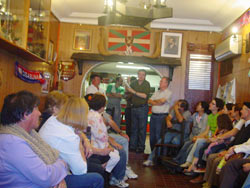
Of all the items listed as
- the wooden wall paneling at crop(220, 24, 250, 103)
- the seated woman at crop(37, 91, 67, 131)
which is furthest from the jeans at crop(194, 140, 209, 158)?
the seated woman at crop(37, 91, 67, 131)

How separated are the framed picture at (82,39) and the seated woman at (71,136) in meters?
4.28

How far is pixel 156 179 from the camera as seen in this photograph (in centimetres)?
423

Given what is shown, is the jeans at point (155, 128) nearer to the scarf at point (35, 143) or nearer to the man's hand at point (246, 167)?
the man's hand at point (246, 167)

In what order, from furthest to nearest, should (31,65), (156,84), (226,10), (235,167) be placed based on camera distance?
(156,84), (226,10), (31,65), (235,167)

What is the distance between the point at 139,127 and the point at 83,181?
3.54 meters

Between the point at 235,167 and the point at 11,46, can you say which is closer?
the point at 235,167

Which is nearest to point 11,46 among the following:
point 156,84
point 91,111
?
point 91,111

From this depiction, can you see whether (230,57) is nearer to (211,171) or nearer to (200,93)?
(200,93)

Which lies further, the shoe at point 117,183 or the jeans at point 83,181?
the shoe at point 117,183

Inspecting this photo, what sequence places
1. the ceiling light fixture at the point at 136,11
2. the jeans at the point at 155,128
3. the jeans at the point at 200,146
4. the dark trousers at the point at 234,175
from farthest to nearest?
the jeans at the point at 155,128, the jeans at the point at 200,146, the ceiling light fixture at the point at 136,11, the dark trousers at the point at 234,175

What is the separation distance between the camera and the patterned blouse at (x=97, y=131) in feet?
10.6

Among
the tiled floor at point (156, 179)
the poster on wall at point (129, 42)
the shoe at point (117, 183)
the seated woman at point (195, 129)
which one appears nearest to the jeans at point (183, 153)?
the seated woman at point (195, 129)

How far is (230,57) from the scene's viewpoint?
17.6ft

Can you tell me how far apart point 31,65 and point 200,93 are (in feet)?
12.0
